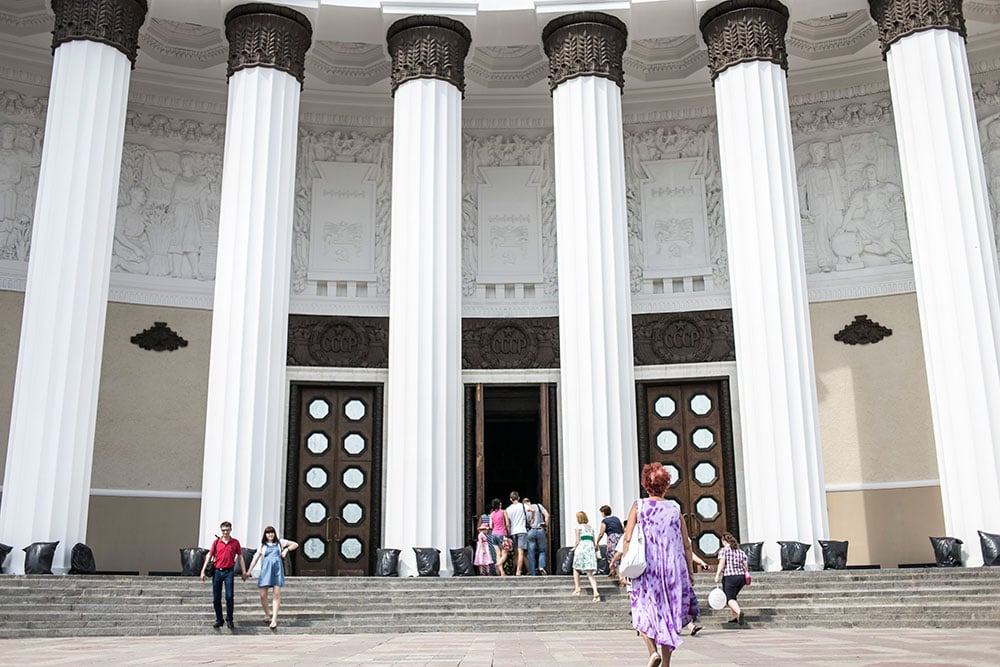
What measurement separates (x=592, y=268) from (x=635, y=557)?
8.89 metres

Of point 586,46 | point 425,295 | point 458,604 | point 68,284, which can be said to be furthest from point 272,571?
point 586,46

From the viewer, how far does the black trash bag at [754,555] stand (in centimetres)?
1197

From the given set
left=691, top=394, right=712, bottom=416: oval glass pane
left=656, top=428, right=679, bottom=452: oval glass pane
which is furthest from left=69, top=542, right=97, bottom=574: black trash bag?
left=691, top=394, right=712, bottom=416: oval glass pane

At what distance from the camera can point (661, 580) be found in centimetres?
478

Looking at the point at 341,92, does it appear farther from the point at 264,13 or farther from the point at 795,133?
the point at 795,133

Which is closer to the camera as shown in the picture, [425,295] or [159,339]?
[425,295]

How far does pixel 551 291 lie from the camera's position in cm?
1727

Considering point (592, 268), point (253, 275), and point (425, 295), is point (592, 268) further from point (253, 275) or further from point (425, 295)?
point (253, 275)

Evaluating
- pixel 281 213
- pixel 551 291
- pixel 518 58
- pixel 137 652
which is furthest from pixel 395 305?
pixel 137 652

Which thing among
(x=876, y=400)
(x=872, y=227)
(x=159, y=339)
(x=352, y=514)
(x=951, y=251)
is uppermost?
(x=872, y=227)

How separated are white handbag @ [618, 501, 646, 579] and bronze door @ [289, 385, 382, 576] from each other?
11.9 m

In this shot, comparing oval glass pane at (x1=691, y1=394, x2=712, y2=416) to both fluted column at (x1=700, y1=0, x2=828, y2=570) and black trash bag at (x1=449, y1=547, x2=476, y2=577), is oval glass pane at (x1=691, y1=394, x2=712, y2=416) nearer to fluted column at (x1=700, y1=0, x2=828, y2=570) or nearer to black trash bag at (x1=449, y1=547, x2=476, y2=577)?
fluted column at (x1=700, y1=0, x2=828, y2=570)

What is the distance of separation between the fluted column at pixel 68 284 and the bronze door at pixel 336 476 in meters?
4.39

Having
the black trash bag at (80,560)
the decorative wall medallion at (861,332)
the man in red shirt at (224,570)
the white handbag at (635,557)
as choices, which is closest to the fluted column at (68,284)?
the black trash bag at (80,560)
